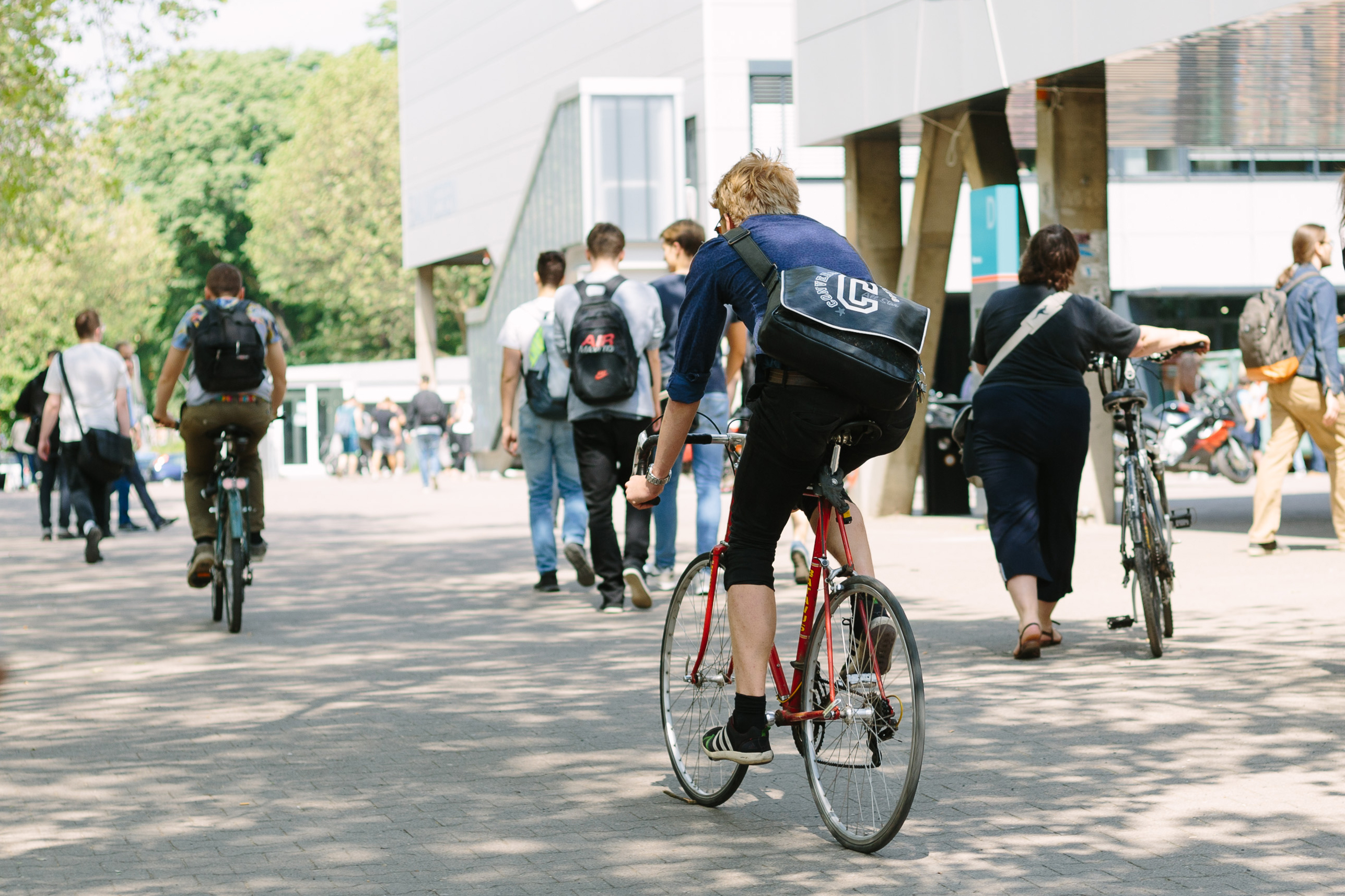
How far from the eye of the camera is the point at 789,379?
15.5ft

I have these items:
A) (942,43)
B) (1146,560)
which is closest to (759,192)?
(1146,560)

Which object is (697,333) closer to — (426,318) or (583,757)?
(583,757)

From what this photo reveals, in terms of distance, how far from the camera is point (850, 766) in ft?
15.4

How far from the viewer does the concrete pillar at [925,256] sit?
1661 centimetres

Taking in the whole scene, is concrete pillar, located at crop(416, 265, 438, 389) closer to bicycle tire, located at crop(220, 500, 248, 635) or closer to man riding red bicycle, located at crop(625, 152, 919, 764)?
bicycle tire, located at crop(220, 500, 248, 635)

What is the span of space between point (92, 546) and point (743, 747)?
425 inches

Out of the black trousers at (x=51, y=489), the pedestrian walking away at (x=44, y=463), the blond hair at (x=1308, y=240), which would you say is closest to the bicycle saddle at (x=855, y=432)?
the blond hair at (x=1308, y=240)

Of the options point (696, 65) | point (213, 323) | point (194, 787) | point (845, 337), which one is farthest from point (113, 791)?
point (696, 65)

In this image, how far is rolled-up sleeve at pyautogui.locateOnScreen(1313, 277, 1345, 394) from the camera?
38.0ft

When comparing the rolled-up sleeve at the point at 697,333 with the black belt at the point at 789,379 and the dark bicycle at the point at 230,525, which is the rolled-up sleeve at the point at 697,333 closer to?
the black belt at the point at 789,379

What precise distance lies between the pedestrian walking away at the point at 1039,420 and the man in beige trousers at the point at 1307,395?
4091 millimetres

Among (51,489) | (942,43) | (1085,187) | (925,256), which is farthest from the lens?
(51,489)

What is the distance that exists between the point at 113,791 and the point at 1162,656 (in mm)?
4504

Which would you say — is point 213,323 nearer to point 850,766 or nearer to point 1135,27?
point 850,766
